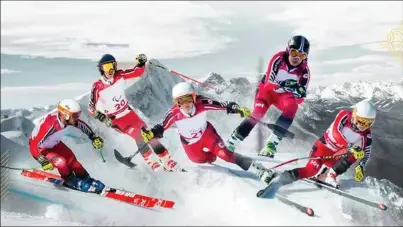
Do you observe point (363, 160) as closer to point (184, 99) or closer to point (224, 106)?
point (224, 106)

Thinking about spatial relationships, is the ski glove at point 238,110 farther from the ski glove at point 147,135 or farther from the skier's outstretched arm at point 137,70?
the skier's outstretched arm at point 137,70

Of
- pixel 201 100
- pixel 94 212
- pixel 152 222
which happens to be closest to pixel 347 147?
pixel 201 100

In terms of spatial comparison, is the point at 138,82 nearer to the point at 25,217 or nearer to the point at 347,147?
the point at 25,217

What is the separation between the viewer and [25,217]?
5203mm

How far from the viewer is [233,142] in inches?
224

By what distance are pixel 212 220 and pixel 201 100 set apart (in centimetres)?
137

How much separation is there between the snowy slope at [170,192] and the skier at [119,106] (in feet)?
0.49

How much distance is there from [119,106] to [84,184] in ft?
3.41

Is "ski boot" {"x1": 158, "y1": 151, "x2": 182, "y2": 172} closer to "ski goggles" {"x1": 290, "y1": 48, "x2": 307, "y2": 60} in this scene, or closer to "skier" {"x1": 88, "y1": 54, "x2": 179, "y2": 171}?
"skier" {"x1": 88, "y1": 54, "x2": 179, "y2": 171}

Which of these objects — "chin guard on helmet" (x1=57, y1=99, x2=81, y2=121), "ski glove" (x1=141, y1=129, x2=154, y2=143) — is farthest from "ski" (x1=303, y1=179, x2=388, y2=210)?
"chin guard on helmet" (x1=57, y1=99, x2=81, y2=121)

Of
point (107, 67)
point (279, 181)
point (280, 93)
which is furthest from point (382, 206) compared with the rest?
point (107, 67)

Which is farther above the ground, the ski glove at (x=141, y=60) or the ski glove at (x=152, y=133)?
the ski glove at (x=141, y=60)

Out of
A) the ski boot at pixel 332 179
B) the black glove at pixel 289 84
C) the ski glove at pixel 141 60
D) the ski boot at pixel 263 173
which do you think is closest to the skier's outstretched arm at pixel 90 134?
the ski glove at pixel 141 60

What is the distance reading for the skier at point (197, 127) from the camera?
5.41 meters
